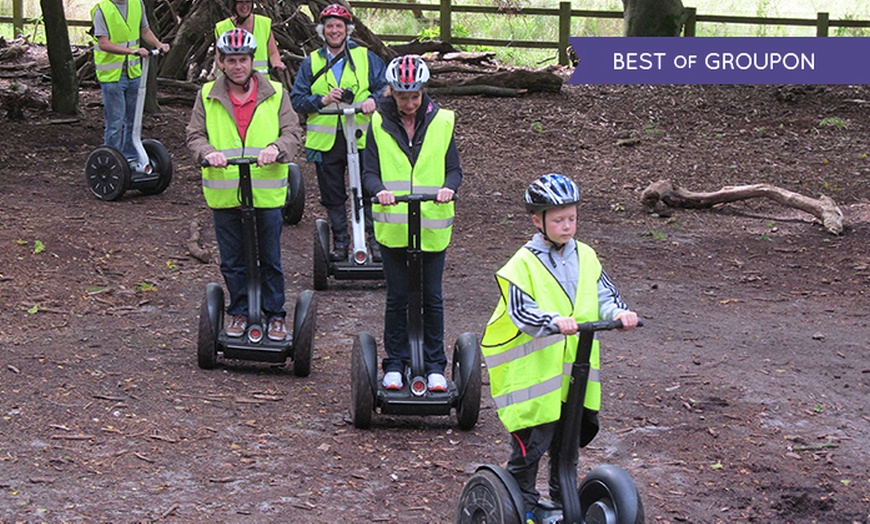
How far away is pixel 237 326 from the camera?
24.1 ft

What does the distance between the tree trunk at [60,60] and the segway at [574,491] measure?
36.2ft

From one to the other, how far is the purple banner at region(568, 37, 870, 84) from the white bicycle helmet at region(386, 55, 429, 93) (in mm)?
12205

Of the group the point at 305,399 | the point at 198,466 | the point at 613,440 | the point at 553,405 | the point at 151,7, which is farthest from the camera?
the point at 151,7

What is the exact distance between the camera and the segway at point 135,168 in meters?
11.6

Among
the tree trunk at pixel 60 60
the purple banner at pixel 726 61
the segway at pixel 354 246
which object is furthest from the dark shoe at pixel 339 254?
the purple banner at pixel 726 61

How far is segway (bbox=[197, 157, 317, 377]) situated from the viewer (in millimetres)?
7129

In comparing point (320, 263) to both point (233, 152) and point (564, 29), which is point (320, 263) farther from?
point (564, 29)

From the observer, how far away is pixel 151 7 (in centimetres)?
1511

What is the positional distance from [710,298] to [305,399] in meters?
4.03

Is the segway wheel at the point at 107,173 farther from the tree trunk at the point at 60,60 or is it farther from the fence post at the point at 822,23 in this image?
the fence post at the point at 822,23

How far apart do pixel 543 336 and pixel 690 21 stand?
16.9 m

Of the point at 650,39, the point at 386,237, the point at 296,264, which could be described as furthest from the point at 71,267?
the point at 650,39

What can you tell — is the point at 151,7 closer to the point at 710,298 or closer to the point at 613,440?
the point at 710,298

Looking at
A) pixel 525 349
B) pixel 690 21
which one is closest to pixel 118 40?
pixel 525 349
